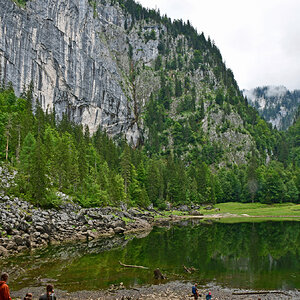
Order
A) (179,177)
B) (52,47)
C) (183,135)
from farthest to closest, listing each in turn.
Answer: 1. (183,135)
2. (52,47)
3. (179,177)

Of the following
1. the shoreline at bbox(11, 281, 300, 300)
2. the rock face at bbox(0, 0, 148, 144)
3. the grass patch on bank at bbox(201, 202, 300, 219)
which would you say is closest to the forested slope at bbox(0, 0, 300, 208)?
the rock face at bbox(0, 0, 148, 144)

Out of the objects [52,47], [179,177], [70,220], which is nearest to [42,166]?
[70,220]

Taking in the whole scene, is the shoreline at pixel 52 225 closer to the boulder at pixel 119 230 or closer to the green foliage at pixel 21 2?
the boulder at pixel 119 230

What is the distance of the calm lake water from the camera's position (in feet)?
92.6

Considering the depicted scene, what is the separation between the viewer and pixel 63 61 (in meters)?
156

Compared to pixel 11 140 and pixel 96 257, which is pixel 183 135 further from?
pixel 96 257

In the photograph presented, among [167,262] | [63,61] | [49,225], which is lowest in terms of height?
[167,262]

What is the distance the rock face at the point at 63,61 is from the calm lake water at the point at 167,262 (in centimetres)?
9585

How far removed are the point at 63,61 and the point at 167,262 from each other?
145 metres

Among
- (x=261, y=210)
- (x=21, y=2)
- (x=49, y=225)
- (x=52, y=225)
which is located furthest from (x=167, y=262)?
(x=21, y=2)

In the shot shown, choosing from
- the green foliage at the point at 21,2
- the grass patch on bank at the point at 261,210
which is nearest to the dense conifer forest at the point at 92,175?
the grass patch on bank at the point at 261,210

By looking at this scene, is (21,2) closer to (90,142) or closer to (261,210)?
(90,142)

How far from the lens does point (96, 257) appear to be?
38062mm

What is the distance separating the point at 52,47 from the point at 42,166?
115882 millimetres
